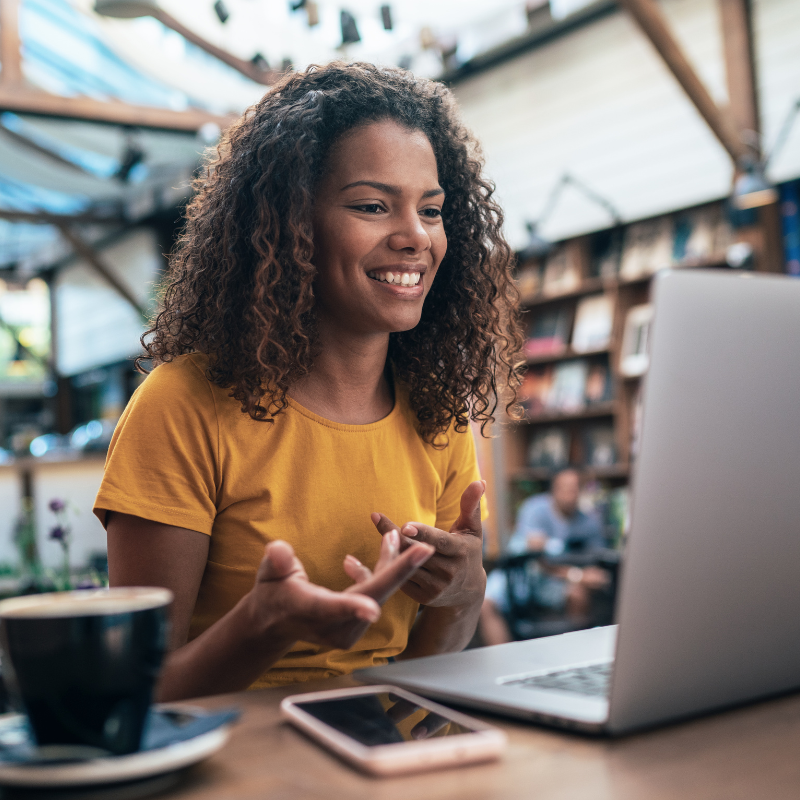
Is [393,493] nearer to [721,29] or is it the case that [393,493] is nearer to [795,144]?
[795,144]

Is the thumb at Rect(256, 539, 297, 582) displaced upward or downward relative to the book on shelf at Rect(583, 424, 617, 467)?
downward

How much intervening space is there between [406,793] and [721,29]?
5.72 m

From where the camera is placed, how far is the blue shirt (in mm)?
5143

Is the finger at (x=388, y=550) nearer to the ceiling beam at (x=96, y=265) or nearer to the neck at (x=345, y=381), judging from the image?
the neck at (x=345, y=381)

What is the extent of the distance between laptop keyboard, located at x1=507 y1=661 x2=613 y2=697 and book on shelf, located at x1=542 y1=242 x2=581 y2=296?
5558 millimetres

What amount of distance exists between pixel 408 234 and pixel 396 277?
0.07 metres

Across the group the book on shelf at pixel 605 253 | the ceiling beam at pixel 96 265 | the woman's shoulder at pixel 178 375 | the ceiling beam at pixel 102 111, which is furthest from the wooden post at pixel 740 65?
the ceiling beam at pixel 96 265

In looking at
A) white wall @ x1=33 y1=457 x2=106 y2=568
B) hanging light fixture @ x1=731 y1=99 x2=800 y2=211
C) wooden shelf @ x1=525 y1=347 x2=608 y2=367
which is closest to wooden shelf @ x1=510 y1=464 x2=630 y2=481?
wooden shelf @ x1=525 y1=347 x2=608 y2=367

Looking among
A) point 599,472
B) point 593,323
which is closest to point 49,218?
point 593,323

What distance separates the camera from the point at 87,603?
0.56 meters

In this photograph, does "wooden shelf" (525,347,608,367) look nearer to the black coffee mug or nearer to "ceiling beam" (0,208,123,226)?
"ceiling beam" (0,208,123,226)

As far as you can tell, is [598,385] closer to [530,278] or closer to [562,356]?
[562,356]

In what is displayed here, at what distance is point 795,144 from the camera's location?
498 centimetres

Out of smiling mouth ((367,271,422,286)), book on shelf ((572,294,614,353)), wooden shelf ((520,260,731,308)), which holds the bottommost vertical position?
smiling mouth ((367,271,422,286))
